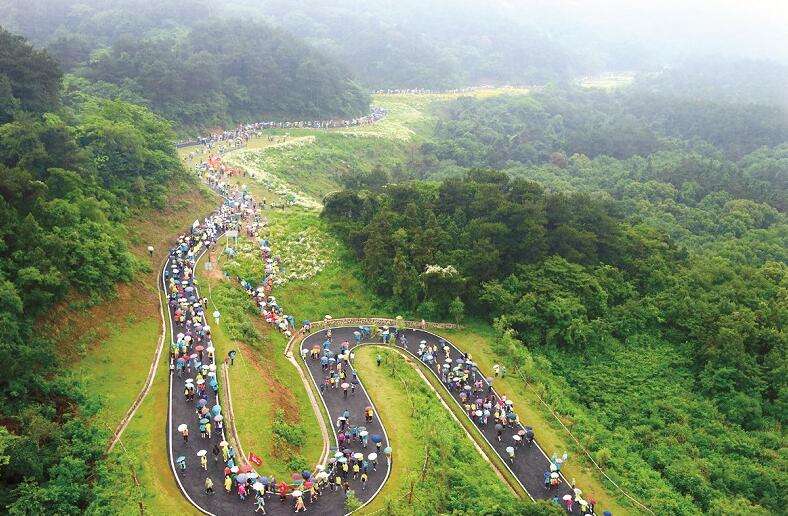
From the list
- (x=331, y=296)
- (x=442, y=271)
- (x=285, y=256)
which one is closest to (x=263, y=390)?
(x=331, y=296)

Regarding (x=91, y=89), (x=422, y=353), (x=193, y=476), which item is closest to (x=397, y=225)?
(x=422, y=353)

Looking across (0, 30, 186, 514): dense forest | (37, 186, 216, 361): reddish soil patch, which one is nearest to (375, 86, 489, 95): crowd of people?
(0, 30, 186, 514): dense forest

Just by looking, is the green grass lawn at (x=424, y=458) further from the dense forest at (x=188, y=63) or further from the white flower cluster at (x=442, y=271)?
the dense forest at (x=188, y=63)

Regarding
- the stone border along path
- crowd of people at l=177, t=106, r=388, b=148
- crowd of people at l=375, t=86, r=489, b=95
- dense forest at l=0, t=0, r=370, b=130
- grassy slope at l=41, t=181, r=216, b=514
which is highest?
dense forest at l=0, t=0, r=370, b=130

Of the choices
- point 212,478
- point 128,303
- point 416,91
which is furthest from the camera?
point 416,91

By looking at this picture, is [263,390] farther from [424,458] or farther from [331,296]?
[331,296]

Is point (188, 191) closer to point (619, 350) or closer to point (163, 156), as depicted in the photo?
point (163, 156)

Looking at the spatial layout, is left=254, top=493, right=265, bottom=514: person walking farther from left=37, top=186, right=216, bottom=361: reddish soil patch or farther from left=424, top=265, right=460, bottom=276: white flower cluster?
left=424, top=265, right=460, bottom=276: white flower cluster
